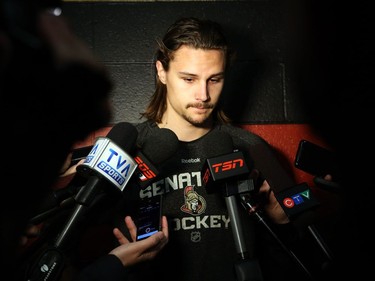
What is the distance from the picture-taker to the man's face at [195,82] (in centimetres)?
171

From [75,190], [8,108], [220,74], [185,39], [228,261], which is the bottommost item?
[228,261]

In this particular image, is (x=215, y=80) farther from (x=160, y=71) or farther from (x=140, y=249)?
(x=140, y=249)

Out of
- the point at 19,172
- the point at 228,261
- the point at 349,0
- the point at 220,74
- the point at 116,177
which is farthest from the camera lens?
the point at 220,74

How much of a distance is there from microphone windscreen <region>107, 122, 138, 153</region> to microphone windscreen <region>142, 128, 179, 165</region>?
0.11 metres

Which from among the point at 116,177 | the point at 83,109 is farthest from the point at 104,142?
the point at 83,109

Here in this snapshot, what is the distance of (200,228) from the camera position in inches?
64.0

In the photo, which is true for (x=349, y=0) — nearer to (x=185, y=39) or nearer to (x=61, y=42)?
(x=61, y=42)

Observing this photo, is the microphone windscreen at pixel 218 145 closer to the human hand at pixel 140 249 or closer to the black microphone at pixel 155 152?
the black microphone at pixel 155 152

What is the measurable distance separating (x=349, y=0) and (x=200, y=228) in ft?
4.19

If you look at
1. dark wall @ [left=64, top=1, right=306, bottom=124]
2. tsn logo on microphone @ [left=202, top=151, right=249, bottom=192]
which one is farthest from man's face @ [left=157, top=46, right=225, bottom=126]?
tsn logo on microphone @ [left=202, top=151, right=249, bottom=192]

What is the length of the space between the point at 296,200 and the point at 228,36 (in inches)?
40.0

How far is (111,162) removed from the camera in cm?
109

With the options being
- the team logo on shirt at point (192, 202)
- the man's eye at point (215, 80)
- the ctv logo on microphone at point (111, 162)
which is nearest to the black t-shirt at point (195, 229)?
the team logo on shirt at point (192, 202)

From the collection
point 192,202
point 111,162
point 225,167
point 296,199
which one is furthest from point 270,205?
point 111,162
